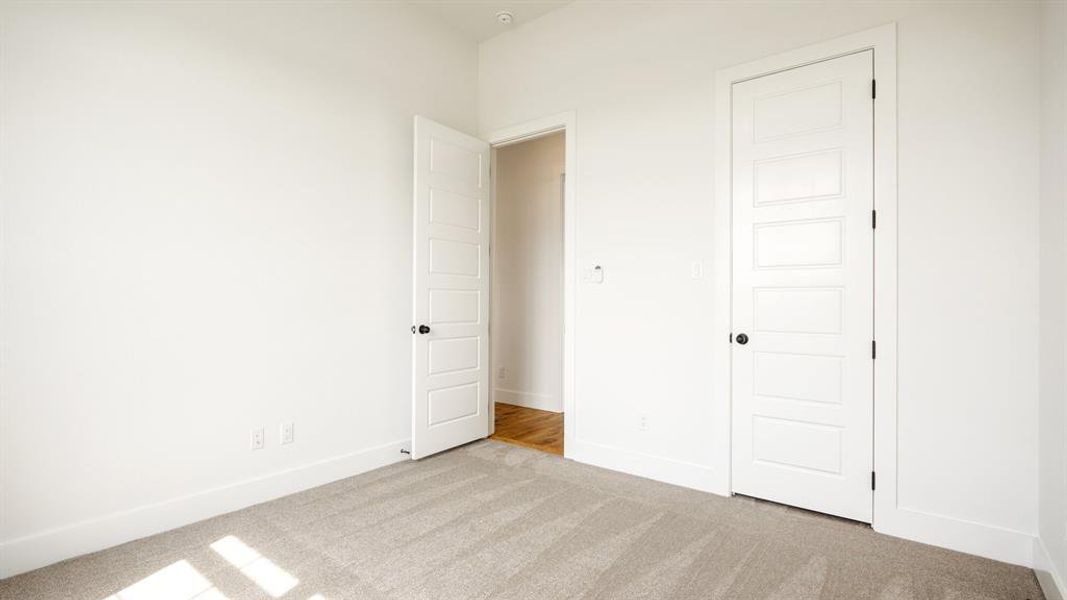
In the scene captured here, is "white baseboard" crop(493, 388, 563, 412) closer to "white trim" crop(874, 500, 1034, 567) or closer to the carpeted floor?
the carpeted floor

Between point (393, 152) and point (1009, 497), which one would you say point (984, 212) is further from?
point (393, 152)

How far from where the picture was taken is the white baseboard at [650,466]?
9.49 ft

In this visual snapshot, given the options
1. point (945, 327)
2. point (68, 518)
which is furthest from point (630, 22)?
point (68, 518)

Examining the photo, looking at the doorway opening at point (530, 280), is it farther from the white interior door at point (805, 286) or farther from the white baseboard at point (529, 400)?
the white interior door at point (805, 286)

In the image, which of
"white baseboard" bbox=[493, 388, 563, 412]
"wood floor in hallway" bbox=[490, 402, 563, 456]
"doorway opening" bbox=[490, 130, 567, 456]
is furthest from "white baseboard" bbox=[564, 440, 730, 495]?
"white baseboard" bbox=[493, 388, 563, 412]

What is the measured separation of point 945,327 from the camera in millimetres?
2264

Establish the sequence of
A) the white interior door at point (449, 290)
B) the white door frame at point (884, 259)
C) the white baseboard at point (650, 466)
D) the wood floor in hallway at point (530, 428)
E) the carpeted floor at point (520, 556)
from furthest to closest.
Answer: the wood floor in hallway at point (530, 428) → the white interior door at point (449, 290) → the white baseboard at point (650, 466) → the white door frame at point (884, 259) → the carpeted floor at point (520, 556)

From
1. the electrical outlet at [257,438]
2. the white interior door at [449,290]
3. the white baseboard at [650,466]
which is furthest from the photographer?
the white interior door at [449,290]

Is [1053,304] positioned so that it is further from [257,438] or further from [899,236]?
[257,438]

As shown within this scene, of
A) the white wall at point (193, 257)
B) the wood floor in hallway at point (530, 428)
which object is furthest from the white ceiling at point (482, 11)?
the wood floor in hallway at point (530, 428)

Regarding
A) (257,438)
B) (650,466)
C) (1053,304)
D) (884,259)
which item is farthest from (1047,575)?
(257,438)

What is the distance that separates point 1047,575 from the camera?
1.89m

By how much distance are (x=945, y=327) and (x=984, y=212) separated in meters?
0.52

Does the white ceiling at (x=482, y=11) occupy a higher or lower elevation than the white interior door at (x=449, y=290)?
higher
